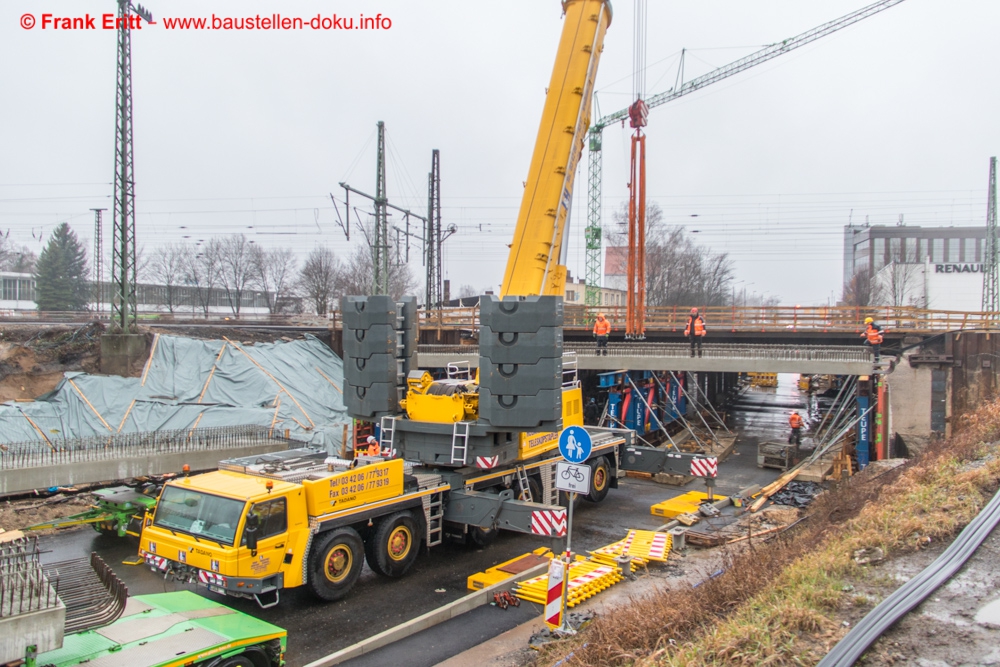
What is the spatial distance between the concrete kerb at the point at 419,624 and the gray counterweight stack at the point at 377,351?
416 cm

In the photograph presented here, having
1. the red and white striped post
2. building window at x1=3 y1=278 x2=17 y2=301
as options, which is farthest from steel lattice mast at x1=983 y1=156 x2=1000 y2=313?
building window at x1=3 y1=278 x2=17 y2=301

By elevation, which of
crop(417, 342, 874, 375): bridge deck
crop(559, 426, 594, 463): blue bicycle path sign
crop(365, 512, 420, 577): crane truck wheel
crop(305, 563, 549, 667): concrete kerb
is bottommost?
crop(305, 563, 549, 667): concrete kerb

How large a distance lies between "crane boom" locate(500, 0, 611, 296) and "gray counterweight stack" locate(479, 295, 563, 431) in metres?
2.53

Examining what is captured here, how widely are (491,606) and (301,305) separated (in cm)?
5878

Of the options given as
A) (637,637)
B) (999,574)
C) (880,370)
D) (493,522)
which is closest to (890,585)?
(999,574)

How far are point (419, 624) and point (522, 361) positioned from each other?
4246 millimetres

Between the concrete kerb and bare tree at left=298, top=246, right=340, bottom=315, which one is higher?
bare tree at left=298, top=246, right=340, bottom=315

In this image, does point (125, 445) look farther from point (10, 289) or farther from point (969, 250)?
point (969, 250)

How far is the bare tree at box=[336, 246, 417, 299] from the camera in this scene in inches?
1829

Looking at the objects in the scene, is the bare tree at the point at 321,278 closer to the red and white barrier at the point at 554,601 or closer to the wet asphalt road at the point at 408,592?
the wet asphalt road at the point at 408,592

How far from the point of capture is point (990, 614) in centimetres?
517

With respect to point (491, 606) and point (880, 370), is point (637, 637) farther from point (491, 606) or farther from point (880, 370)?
point (880, 370)

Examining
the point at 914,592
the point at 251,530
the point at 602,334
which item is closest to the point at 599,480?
the point at 602,334

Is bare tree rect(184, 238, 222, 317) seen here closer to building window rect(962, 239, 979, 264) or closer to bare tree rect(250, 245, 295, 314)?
bare tree rect(250, 245, 295, 314)
